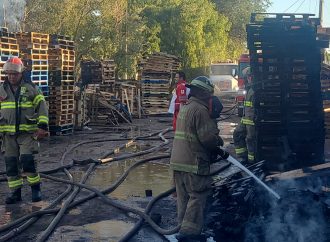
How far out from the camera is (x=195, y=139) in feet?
17.2

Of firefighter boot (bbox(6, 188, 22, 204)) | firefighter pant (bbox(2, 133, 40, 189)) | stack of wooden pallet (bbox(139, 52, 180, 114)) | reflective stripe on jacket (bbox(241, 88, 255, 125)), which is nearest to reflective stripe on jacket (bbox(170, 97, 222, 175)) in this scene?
firefighter pant (bbox(2, 133, 40, 189))

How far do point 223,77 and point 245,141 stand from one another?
81.0 feet

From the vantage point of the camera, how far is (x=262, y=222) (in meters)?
5.84

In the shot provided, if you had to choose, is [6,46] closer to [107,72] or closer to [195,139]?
[195,139]

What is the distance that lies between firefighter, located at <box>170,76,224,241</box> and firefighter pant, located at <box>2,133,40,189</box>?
2.76 meters

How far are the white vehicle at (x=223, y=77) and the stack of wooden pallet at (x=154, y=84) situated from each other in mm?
10813

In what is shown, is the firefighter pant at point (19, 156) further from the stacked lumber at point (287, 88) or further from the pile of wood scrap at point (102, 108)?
the pile of wood scrap at point (102, 108)

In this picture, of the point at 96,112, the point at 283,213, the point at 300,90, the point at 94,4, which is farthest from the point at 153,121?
the point at 283,213

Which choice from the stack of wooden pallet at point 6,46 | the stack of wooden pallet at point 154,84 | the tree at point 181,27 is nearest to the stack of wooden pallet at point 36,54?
the stack of wooden pallet at point 6,46

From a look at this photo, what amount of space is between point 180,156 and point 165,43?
31.5 metres

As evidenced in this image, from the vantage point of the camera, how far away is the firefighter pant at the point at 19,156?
7.15m

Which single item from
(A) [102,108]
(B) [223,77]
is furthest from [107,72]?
(B) [223,77]

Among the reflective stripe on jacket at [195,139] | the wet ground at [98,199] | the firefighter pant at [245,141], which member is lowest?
the wet ground at [98,199]

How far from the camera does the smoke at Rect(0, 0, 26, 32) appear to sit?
26766 millimetres
